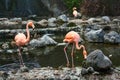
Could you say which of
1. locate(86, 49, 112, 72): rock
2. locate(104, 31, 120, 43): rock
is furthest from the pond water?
locate(86, 49, 112, 72): rock

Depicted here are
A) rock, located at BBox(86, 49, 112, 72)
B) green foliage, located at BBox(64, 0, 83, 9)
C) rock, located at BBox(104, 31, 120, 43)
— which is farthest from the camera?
green foliage, located at BBox(64, 0, 83, 9)

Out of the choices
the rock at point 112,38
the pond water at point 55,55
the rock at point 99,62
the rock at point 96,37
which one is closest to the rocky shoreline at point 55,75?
the rock at point 99,62

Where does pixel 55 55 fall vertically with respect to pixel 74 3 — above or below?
below

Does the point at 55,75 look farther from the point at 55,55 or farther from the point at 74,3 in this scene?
the point at 74,3

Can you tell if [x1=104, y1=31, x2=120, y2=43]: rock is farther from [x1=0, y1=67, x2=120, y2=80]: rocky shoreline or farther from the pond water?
[x1=0, y1=67, x2=120, y2=80]: rocky shoreline

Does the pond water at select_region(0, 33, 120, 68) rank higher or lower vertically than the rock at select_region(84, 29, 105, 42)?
lower

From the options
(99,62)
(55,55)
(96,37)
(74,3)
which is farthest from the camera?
(74,3)

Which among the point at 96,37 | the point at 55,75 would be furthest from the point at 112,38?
the point at 55,75

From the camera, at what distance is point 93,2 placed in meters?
31.8

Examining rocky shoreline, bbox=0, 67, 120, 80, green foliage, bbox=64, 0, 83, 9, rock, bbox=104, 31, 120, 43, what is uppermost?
green foliage, bbox=64, 0, 83, 9

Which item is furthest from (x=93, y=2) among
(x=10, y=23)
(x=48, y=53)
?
(x=48, y=53)

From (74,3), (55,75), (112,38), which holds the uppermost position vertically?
(74,3)

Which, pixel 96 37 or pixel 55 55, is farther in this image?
pixel 96 37

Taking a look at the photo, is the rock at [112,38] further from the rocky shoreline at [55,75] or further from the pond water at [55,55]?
the rocky shoreline at [55,75]
